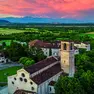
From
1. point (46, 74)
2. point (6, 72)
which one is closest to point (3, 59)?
point (6, 72)

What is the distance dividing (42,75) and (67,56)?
7308 millimetres

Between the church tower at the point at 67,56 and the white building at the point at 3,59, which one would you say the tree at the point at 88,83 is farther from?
the white building at the point at 3,59

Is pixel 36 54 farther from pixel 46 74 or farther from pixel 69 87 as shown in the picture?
pixel 69 87

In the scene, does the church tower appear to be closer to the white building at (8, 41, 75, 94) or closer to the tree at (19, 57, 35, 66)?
the white building at (8, 41, 75, 94)

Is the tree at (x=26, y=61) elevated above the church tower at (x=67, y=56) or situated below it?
below

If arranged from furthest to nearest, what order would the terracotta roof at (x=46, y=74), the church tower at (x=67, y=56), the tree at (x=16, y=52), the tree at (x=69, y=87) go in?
1. the tree at (x=16, y=52)
2. the church tower at (x=67, y=56)
3. the terracotta roof at (x=46, y=74)
4. the tree at (x=69, y=87)

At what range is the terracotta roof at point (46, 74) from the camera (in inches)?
1663

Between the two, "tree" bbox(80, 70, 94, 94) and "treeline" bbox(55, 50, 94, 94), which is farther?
"tree" bbox(80, 70, 94, 94)

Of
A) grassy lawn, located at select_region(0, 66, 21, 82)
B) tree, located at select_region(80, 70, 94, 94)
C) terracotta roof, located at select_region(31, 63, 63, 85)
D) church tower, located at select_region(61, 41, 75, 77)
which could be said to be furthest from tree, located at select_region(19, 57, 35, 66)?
tree, located at select_region(80, 70, 94, 94)

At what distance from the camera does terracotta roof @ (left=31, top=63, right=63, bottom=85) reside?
139 ft

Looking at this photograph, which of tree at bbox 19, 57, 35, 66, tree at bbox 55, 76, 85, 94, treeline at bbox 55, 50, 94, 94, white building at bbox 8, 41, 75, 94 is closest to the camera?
tree at bbox 55, 76, 85, 94

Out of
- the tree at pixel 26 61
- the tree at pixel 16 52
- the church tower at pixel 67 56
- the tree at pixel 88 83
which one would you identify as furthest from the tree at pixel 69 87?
the tree at pixel 16 52

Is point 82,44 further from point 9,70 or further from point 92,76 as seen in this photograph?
point 92,76

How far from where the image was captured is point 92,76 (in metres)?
42.4
